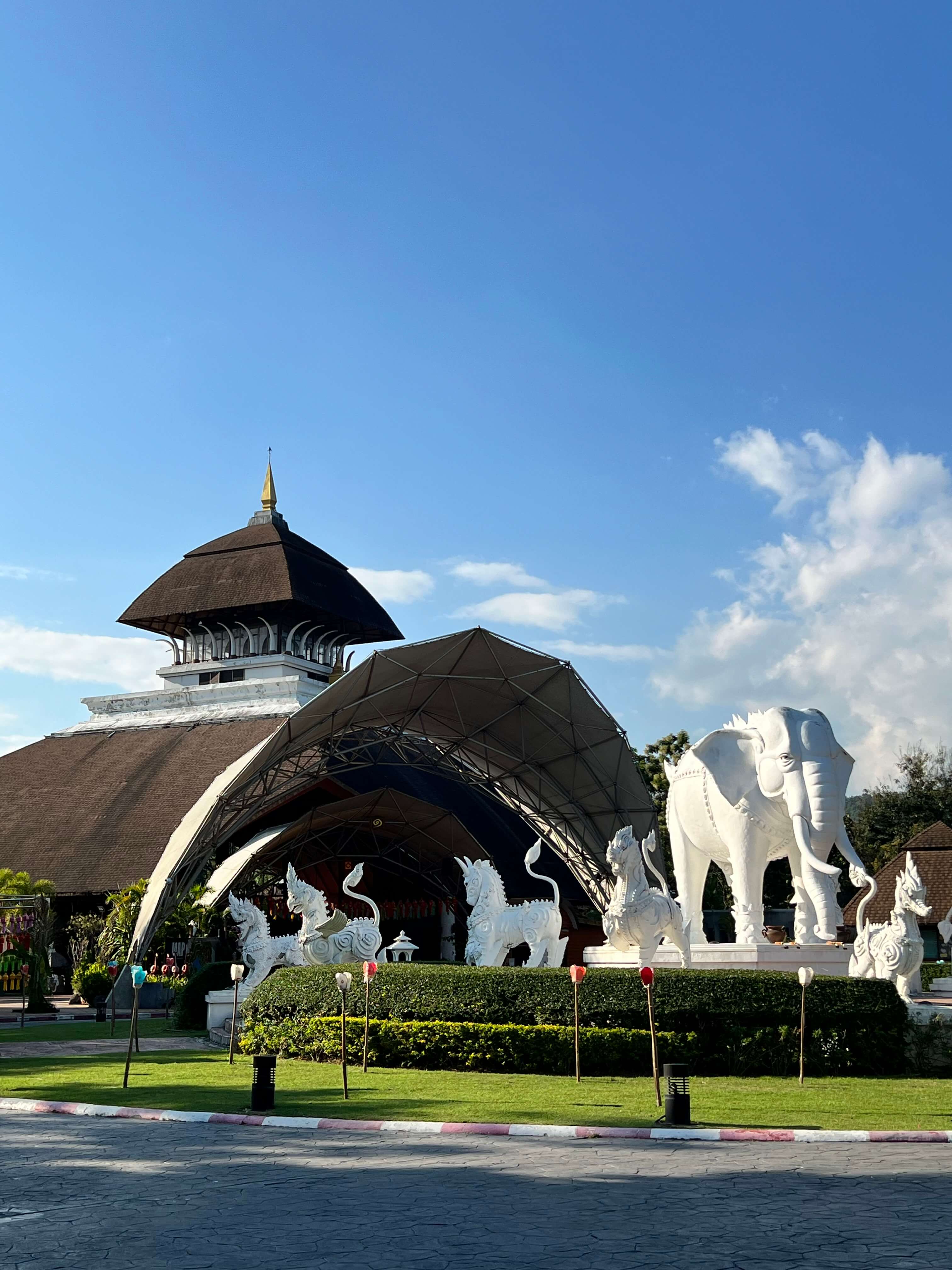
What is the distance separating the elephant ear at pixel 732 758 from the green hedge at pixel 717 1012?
17.6 ft

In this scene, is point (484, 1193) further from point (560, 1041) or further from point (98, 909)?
point (98, 909)

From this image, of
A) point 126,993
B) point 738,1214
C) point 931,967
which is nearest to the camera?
point 738,1214

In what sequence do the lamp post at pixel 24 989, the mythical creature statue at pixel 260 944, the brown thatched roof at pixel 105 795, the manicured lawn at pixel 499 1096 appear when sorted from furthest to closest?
1. the brown thatched roof at pixel 105 795
2. the lamp post at pixel 24 989
3. the mythical creature statue at pixel 260 944
4. the manicured lawn at pixel 499 1096

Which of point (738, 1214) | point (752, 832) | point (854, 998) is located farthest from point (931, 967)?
point (738, 1214)

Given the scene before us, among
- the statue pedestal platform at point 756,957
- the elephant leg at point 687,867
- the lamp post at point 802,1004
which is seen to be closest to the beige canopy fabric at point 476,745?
the elephant leg at point 687,867

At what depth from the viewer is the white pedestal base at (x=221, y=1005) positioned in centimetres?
2222

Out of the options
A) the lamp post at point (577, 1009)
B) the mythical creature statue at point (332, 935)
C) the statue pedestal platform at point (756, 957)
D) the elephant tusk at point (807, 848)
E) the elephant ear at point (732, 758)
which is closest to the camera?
the lamp post at point (577, 1009)

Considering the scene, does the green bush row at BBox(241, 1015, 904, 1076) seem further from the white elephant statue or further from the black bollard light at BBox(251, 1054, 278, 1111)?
the white elephant statue

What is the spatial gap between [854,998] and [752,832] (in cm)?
563

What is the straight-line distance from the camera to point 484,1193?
8.48m

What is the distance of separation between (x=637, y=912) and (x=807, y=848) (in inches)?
132

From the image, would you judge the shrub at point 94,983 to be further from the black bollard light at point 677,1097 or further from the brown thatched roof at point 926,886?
the brown thatched roof at point 926,886

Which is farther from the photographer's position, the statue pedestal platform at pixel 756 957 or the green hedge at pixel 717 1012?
the statue pedestal platform at pixel 756 957

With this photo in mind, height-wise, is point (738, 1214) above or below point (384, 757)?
below
